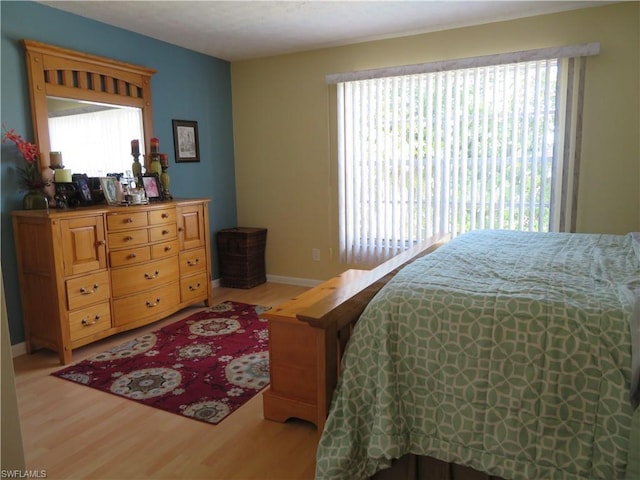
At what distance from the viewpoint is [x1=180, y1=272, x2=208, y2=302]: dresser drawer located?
372cm

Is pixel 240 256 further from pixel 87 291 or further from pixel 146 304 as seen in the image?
pixel 87 291

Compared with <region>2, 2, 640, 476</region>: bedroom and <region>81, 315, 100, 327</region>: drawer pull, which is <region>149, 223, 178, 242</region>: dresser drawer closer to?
<region>81, 315, 100, 327</region>: drawer pull

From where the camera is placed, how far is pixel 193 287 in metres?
3.82

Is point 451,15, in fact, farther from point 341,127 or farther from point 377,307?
point 377,307

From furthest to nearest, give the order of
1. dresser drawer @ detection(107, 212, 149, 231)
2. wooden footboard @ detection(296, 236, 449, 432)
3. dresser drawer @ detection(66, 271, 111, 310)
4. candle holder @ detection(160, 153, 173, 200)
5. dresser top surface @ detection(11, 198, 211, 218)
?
candle holder @ detection(160, 153, 173, 200) < dresser drawer @ detection(107, 212, 149, 231) < dresser drawer @ detection(66, 271, 111, 310) < dresser top surface @ detection(11, 198, 211, 218) < wooden footboard @ detection(296, 236, 449, 432)

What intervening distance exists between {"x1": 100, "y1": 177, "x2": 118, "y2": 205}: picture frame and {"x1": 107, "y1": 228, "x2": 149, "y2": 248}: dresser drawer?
313mm

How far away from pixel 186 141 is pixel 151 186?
789 mm

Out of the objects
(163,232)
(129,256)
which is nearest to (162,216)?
(163,232)

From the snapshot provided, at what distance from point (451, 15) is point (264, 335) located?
9.29 feet

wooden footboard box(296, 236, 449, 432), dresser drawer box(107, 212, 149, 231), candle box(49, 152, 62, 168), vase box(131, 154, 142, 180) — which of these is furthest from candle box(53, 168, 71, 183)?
wooden footboard box(296, 236, 449, 432)

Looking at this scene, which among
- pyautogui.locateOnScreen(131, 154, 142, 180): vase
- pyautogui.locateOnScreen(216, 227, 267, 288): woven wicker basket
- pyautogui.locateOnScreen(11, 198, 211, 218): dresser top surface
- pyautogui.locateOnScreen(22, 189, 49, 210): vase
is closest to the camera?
pyautogui.locateOnScreen(11, 198, 211, 218): dresser top surface

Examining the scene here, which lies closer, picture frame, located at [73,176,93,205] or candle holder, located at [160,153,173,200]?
picture frame, located at [73,176,93,205]

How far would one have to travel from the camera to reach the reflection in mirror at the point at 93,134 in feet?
10.5

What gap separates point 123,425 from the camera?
2.18 meters
